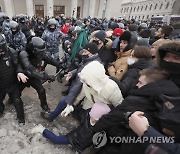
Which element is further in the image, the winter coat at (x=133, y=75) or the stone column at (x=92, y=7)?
the stone column at (x=92, y=7)

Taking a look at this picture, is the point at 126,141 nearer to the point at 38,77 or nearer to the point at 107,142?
the point at 107,142

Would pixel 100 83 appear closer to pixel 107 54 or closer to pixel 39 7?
pixel 107 54

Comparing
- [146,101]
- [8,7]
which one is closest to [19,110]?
[146,101]

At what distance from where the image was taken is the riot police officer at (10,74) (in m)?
2.41

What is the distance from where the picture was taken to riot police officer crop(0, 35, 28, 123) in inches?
94.9

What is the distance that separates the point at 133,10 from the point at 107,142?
7159cm

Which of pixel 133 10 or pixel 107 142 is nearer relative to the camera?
pixel 107 142

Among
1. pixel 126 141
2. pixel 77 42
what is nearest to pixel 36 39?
pixel 77 42

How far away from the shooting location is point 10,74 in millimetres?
2559

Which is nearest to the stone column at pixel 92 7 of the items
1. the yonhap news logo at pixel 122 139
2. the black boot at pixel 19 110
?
the black boot at pixel 19 110

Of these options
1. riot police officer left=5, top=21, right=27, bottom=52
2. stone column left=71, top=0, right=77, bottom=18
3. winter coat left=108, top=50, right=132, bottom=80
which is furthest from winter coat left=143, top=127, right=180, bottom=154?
stone column left=71, top=0, right=77, bottom=18

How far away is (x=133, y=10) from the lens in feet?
214

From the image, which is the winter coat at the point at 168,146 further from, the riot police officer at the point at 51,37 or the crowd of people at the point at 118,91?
the riot police officer at the point at 51,37

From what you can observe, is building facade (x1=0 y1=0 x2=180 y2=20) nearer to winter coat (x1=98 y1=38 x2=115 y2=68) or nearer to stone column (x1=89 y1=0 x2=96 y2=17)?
stone column (x1=89 y1=0 x2=96 y2=17)
